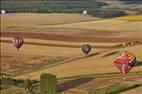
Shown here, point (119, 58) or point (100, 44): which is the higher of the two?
point (119, 58)

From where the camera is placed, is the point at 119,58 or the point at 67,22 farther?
the point at 67,22

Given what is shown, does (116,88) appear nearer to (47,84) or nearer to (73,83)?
(73,83)

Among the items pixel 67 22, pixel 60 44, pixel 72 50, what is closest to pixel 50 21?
pixel 67 22

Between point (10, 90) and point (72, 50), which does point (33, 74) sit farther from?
point (72, 50)

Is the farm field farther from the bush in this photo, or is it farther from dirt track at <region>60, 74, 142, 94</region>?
the bush

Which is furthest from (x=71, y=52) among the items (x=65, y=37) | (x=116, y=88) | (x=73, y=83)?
(x=116, y=88)

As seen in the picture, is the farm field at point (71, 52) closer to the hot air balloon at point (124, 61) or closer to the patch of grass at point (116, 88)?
the patch of grass at point (116, 88)

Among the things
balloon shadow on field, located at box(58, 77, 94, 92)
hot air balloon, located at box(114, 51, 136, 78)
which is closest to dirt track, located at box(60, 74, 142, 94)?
balloon shadow on field, located at box(58, 77, 94, 92)

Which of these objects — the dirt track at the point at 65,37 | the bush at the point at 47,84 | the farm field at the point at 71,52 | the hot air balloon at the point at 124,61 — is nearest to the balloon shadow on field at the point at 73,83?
the farm field at the point at 71,52
